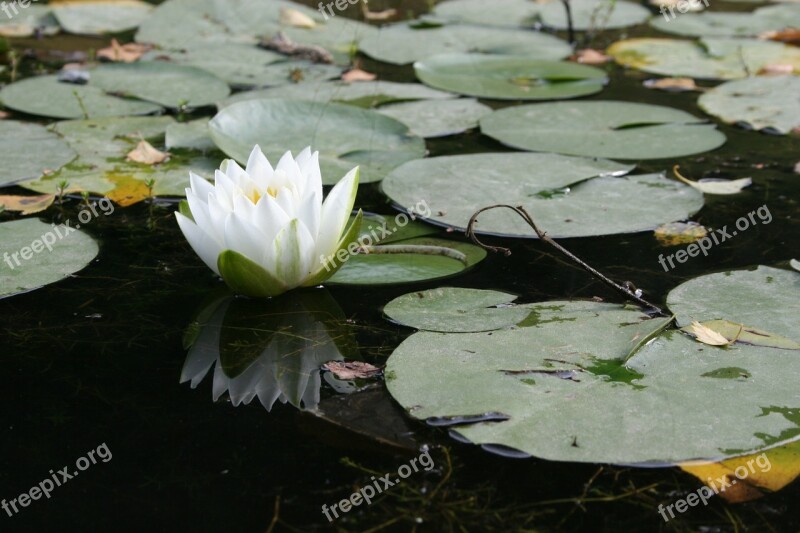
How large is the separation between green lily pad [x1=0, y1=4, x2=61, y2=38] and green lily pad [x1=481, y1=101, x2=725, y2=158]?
3012 mm

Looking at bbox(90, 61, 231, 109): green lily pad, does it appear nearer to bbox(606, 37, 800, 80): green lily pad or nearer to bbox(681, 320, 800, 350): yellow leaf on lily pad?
bbox(606, 37, 800, 80): green lily pad

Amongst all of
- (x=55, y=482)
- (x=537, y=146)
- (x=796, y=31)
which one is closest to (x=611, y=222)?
(x=537, y=146)

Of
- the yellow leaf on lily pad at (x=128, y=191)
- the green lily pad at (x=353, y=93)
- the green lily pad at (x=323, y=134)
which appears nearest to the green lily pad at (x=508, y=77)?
the green lily pad at (x=353, y=93)

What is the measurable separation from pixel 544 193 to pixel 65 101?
2.16m

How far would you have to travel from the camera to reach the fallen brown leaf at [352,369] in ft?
6.43

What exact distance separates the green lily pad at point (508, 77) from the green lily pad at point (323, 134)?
29.4 inches

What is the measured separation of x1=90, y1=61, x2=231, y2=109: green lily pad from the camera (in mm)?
3908

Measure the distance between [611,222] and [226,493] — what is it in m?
1.53

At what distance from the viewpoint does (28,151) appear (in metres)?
3.28

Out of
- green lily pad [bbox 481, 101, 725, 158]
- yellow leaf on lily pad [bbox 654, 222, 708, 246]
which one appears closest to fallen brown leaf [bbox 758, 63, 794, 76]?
green lily pad [bbox 481, 101, 725, 158]

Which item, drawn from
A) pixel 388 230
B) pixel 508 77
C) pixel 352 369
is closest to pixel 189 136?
pixel 388 230

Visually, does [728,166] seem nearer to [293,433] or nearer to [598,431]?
[598,431]

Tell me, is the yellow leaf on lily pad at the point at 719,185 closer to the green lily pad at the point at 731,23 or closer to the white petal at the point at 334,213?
the white petal at the point at 334,213

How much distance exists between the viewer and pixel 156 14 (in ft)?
17.1
